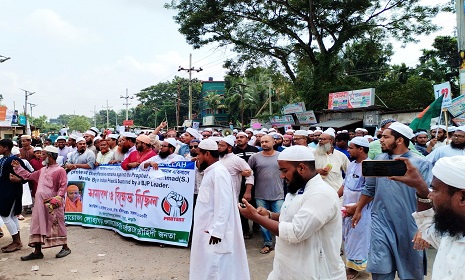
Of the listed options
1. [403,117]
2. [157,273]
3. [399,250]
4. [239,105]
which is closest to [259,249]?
[157,273]

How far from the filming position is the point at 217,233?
12.2 ft

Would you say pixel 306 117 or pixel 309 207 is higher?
pixel 306 117

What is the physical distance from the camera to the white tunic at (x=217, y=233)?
3764 millimetres

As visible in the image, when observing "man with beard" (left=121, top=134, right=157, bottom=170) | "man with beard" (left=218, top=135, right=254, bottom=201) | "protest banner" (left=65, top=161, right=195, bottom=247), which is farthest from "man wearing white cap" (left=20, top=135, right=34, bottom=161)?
"man with beard" (left=218, top=135, right=254, bottom=201)

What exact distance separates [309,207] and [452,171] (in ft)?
3.02

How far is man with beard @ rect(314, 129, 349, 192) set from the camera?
228 inches

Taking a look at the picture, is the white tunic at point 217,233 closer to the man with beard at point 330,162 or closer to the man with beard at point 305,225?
the man with beard at point 305,225

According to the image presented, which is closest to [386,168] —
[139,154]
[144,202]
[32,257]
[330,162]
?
[330,162]

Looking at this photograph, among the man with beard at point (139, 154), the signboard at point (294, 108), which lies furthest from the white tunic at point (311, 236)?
the signboard at point (294, 108)

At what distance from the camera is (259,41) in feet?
75.3

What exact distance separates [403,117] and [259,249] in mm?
12990

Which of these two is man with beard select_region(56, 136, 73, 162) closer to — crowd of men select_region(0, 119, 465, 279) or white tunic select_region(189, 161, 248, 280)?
crowd of men select_region(0, 119, 465, 279)

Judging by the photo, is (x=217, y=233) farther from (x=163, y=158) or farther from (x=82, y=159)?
(x=82, y=159)

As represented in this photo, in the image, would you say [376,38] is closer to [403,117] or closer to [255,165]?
[403,117]
